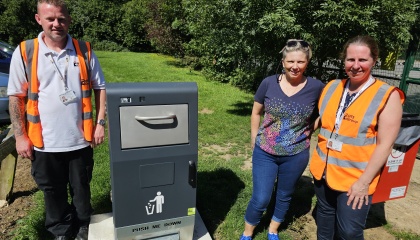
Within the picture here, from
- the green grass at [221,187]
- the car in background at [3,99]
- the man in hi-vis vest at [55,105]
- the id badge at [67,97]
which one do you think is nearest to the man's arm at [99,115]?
the man in hi-vis vest at [55,105]

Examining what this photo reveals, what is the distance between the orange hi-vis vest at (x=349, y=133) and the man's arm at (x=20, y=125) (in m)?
2.20

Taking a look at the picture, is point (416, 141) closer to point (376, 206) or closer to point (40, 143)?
point (376, 206)

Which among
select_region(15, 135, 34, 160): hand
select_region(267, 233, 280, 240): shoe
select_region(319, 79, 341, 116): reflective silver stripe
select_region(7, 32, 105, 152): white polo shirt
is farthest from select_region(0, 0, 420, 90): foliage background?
select_region(15, 135, 34, 160): hand

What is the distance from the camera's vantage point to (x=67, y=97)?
2.34 m

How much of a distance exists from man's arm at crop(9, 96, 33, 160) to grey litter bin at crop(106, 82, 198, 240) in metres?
0.69

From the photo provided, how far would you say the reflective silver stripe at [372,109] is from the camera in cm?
191

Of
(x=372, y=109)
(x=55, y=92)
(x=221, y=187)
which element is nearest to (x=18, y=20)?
(x=221, y=187)

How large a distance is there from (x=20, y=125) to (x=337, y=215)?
8.03 feet

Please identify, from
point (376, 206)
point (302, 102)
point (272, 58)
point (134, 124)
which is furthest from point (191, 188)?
point (272, 58)

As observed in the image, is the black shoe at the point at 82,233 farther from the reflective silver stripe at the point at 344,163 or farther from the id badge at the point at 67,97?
the reflective silver stripe at the point at 344,163

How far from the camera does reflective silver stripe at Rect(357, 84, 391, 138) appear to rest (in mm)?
1906

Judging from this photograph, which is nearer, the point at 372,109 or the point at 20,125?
the point at 372,109

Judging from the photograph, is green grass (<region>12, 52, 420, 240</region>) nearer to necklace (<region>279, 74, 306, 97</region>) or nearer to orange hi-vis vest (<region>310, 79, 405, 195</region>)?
orange hi-vis vest (<region>310, 79, 405, 195</region>)

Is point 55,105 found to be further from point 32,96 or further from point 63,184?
point 63,184
